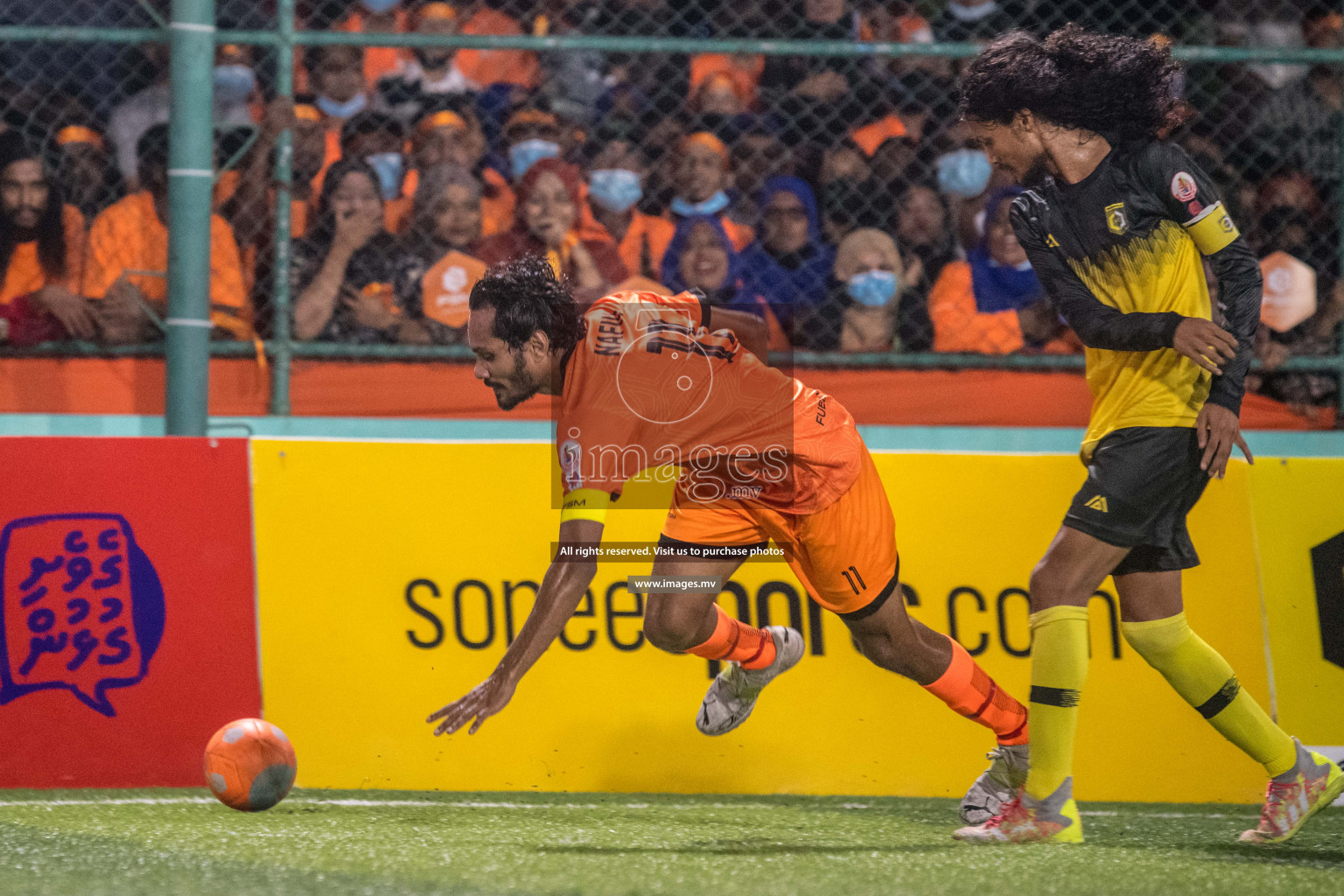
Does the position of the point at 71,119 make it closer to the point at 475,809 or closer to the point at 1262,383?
the point at 475,809

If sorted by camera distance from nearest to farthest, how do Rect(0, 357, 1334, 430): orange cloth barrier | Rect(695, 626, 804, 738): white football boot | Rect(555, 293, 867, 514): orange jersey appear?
1. Rect(555, 293, 867, 514): orange jersey
2. Rect(695, 626, 804, 738): white football boot
3. Rect(0, 357, 1334, 430): orange cloth barrier

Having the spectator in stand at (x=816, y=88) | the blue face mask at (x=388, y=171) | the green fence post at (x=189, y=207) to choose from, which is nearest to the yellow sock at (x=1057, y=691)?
the green fence post at (x=189, y=207)

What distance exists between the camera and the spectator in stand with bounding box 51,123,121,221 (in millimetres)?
6277

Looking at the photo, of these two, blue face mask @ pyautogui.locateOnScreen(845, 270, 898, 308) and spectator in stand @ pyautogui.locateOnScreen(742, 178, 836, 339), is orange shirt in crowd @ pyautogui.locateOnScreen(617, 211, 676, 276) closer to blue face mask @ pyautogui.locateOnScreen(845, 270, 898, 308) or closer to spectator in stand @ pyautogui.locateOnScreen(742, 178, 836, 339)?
spectator in stand @ pyautogui.locateOnScreen(742, 178, 836, 339)

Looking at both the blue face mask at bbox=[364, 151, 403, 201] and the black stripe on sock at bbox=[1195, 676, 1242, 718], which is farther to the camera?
the blue face mask at bbox=[364, 151, 403, 201]

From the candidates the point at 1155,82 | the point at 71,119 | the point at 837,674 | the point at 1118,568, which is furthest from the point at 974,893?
the point at 71,119

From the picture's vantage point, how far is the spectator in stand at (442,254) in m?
6.22

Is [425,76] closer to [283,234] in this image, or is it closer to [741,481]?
[283,234]

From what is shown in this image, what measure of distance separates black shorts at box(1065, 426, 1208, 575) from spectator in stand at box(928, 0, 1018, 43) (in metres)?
3.77

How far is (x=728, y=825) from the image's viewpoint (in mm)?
4141

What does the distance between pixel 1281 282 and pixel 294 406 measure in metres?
4.20

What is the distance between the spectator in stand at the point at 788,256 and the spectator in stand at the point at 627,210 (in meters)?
0.40

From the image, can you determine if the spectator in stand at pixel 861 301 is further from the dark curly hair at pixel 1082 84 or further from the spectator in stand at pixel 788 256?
the dark curly hair at pixel 1082 84

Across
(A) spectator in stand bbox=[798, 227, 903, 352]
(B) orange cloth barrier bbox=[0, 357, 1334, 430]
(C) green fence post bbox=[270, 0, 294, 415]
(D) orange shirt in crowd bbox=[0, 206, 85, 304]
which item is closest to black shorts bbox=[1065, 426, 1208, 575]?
(B) orange cloth barrier bbox=[0, 357, 1334, 430]
